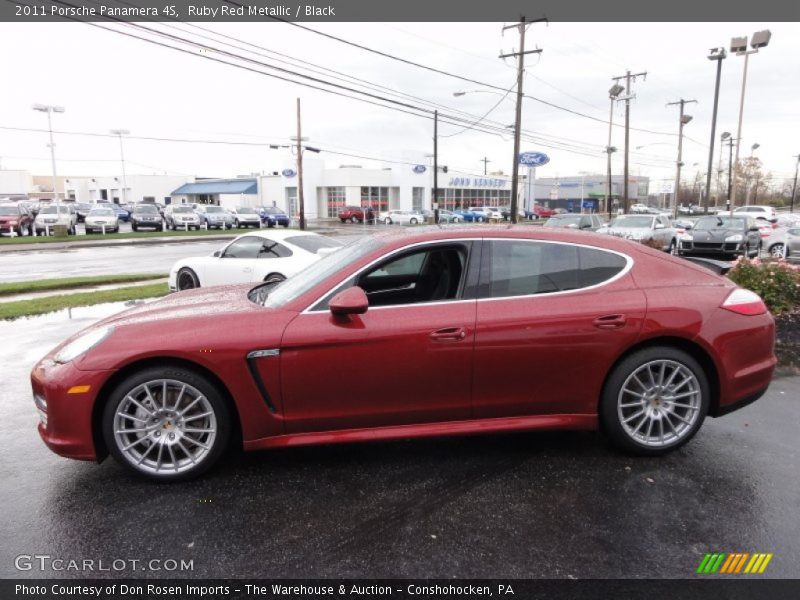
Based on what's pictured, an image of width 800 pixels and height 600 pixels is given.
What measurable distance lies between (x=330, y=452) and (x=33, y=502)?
1.79 meters

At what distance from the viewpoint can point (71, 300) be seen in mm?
9930

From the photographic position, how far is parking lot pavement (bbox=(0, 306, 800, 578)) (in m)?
2.66

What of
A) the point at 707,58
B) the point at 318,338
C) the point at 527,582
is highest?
the point at 707,58

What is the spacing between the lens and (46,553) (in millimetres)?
2723

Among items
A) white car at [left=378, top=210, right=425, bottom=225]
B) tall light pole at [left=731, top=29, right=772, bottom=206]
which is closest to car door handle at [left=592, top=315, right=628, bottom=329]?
tall light pole at [left=731, top=29, right=772, bottom=206]

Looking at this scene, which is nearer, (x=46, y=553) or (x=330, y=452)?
(x=46, y=553)

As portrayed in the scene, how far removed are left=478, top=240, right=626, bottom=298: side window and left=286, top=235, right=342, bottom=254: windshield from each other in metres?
5.69

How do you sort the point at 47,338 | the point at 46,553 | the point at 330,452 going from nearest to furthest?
the point at 46,553 < the point at 330,452 < the point at 47,338

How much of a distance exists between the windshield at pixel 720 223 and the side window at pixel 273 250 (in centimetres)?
1462

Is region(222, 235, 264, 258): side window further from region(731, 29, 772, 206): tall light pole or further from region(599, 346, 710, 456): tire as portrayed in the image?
region(731, 29, 772, 206): tall light pole

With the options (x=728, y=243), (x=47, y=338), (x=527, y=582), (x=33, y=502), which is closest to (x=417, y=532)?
(x=527, y=582)

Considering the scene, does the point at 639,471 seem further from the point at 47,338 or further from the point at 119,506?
the point at 47,338
